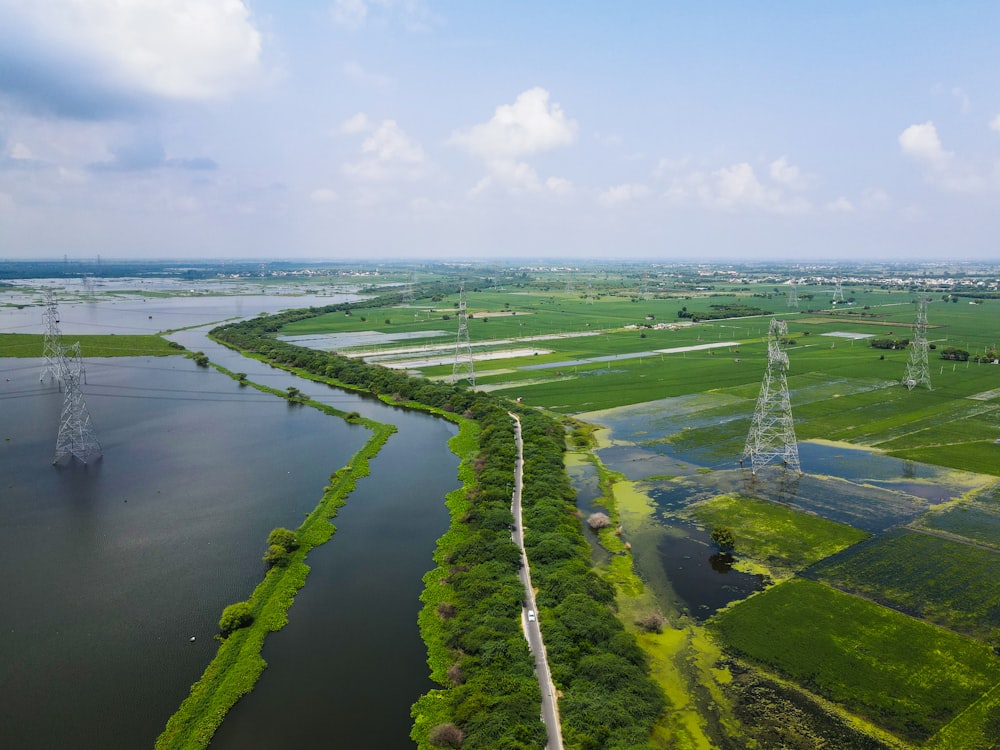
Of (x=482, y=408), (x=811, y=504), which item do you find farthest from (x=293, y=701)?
(x=482, y=408)

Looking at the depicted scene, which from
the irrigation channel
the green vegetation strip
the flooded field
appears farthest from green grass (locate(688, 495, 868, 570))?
the green vegetation strip

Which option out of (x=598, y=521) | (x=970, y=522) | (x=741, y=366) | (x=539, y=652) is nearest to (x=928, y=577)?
(x=970, y=522)

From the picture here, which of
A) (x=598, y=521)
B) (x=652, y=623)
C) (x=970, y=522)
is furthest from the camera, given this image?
(x=598, y=521)

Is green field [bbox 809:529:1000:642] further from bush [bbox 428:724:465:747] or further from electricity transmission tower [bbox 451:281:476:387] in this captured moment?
electricity transmission tower [bbox 451:281:476:387]

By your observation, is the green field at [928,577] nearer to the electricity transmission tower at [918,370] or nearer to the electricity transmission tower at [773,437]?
the electricity transmission tower at [773,437]

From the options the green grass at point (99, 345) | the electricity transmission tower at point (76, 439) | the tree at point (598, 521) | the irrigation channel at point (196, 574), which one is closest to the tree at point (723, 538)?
the tree at point (598, 521)

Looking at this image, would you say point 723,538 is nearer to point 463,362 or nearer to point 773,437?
point 773,437
